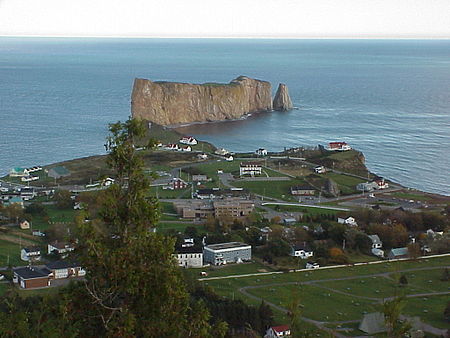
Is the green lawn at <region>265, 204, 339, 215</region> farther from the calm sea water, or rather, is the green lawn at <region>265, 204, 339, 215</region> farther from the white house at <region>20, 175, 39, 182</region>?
the white house at <region>20, 175, 39, 182</region>

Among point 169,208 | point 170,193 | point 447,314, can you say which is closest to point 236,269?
point 447,314

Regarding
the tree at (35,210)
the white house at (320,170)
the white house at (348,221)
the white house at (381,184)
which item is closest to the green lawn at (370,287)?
the white house at (348,221)

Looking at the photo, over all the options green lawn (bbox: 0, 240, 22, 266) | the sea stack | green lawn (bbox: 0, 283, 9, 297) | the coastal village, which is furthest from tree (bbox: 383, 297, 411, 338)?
the sea stack

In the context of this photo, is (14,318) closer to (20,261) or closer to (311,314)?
(311,314)

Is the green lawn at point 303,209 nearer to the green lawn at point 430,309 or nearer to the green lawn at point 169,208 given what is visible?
the green lawn at point 169,208

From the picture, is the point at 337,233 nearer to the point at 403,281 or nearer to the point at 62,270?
the point at 403,281

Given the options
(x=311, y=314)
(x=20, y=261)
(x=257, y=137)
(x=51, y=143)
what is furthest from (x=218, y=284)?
(x=257, y=137)
